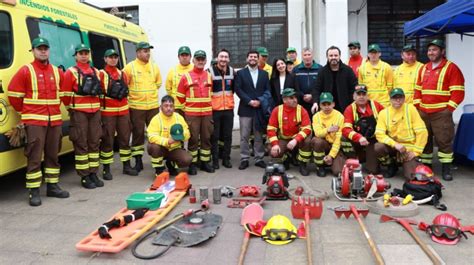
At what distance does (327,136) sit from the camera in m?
6.58

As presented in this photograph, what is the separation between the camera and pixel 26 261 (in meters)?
3.70

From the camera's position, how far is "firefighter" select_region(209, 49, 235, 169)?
7.02 m

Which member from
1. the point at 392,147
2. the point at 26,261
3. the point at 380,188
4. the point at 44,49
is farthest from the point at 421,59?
the point at 26,261

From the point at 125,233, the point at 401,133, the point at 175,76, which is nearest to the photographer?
Answer: the point at 125,233

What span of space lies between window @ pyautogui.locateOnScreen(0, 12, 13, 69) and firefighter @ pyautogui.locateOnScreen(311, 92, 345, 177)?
4.13 meters

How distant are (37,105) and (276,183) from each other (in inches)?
117

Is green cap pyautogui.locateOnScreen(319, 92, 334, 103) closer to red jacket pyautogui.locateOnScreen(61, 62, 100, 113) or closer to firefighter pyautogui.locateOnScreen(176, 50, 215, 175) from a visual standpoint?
firefighter pyautogui.locateOnScreen(176, 50, 215, 175)

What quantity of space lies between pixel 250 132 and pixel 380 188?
2645 mm

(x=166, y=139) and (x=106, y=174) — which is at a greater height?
(x=166, y=139)

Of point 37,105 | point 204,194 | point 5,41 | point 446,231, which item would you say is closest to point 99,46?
point 5,41

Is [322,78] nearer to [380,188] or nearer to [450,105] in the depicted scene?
[450,105]

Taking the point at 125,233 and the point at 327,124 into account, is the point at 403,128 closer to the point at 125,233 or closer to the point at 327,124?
the point at 327,124

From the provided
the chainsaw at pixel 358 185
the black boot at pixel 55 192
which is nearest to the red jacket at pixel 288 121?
the chainsaw at pixel 358 185

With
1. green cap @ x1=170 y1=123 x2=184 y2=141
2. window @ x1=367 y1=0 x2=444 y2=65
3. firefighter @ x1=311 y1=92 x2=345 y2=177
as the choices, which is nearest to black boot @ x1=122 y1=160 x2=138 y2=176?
green cap @ x1=170 y1=123 x2=184 y2=141
